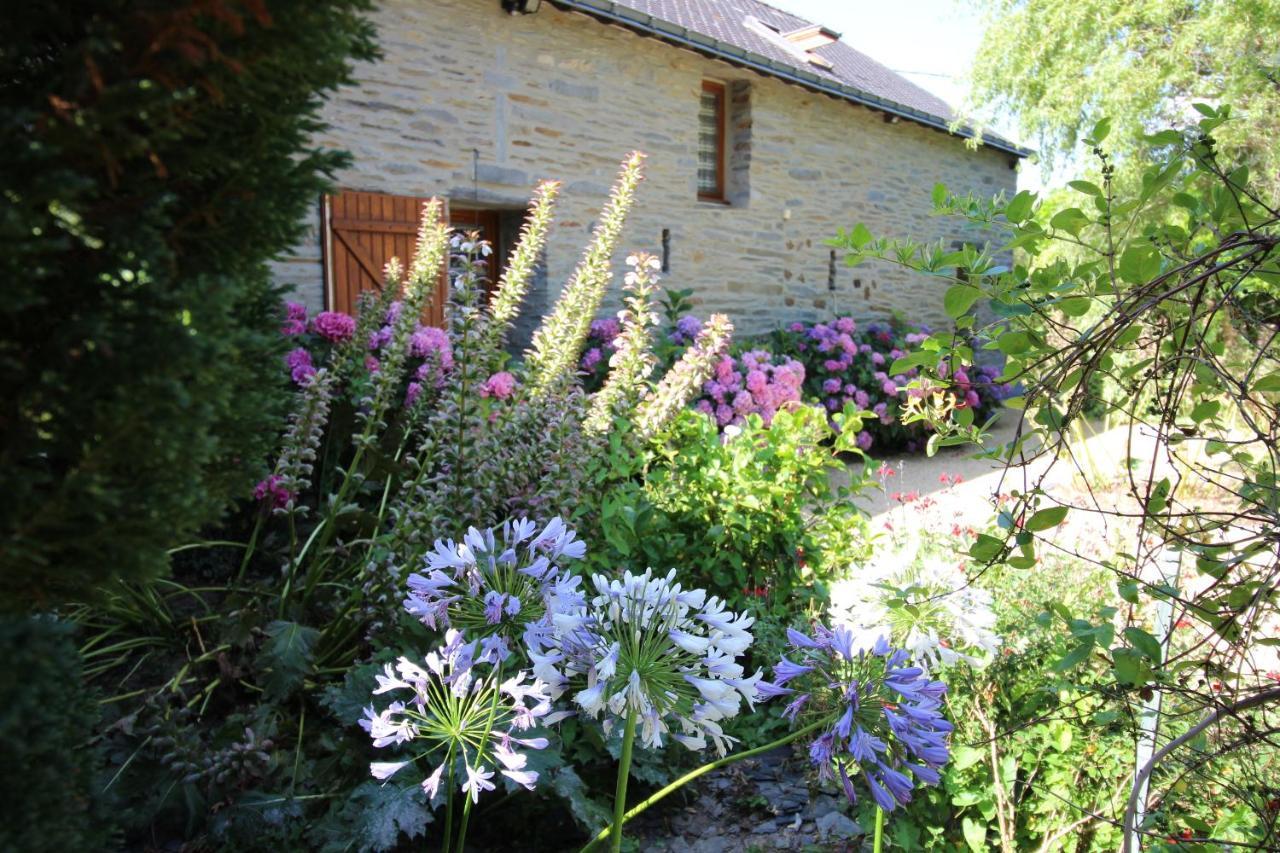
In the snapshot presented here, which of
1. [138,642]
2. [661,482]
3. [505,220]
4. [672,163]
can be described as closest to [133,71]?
[138,642]

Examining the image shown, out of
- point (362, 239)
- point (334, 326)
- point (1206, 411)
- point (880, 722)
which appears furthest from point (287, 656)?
point (362, 239)

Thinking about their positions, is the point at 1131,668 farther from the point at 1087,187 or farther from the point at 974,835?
the point at 974,835

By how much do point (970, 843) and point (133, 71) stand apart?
256cm

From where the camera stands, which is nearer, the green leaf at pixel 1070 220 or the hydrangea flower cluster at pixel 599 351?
the green leaf at pixel 1070 220

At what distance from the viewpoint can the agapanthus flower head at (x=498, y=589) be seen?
1.76m

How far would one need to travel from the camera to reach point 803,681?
2043mm

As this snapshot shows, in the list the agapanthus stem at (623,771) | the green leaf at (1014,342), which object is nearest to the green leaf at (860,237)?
the green leaf at (1014,342)

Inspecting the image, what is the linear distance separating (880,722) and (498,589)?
78cm

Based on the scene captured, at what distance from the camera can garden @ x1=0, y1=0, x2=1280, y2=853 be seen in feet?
3.49

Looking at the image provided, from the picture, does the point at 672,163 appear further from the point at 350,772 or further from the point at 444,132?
the point at 350,772

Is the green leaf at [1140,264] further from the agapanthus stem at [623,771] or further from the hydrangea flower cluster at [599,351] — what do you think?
the hydrangea flower cluster at [599,351]

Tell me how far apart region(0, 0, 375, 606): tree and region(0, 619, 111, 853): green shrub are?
0.08m

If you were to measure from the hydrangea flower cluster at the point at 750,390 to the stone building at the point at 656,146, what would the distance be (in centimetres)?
173

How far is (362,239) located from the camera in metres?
6.72
